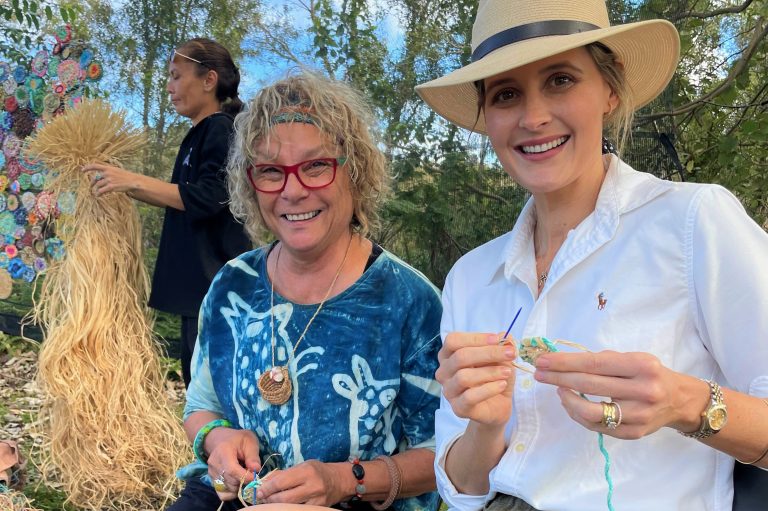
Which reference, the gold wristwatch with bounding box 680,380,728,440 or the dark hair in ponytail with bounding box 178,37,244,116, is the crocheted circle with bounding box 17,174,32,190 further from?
the gold wristwatch with bounding box 680,380,728,440

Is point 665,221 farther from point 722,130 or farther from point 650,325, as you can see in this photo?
point 722,130

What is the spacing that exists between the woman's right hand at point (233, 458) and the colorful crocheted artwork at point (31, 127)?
2.13 metres

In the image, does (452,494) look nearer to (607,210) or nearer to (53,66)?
(607,210)

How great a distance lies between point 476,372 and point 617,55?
728 millimetres

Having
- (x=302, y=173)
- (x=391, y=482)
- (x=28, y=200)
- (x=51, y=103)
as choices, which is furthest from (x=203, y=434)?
(x=51, y=103)

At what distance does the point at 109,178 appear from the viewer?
3.01 metres

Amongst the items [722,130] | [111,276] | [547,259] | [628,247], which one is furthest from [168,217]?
[722,130]

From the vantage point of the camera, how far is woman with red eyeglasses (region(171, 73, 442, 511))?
1.73 m

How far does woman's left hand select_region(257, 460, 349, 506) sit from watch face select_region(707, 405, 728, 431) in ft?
2.90

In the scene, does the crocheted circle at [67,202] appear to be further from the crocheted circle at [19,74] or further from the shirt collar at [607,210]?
the shirt collar at [607,210]

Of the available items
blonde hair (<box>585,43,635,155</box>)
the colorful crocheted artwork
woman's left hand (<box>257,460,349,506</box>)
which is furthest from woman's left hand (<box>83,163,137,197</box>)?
blonde hair (<box>585,43,635,155</box>)

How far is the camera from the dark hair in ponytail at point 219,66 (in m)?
3.31

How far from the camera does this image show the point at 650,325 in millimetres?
1203

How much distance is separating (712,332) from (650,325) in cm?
10
